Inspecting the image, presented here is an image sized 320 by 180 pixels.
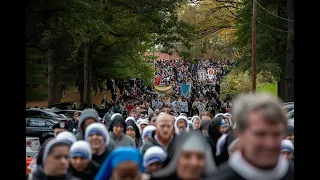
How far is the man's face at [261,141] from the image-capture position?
297cm

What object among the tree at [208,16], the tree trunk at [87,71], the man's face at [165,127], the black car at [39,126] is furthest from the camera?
the tree at [208,16]

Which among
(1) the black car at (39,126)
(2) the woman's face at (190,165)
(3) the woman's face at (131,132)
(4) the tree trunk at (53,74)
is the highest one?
(4) the tree trunk at (53,74)

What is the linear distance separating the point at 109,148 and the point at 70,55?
33153 mm

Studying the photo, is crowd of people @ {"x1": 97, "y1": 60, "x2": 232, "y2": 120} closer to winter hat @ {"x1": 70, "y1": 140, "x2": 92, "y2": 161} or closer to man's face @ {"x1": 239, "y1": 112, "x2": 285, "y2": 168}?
winter hat @ {"x1": 70, "y1": 140, "x2": 92, "y2": 161}

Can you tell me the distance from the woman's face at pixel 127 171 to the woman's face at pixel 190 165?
38cm

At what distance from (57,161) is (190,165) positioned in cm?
178

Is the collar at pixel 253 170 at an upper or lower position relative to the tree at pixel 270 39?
lower

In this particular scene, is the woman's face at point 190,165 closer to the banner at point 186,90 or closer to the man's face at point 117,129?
the man's face at point 117,129

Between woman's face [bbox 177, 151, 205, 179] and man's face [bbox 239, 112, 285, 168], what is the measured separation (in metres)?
0.77

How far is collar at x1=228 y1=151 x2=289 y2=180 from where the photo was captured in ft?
9.98

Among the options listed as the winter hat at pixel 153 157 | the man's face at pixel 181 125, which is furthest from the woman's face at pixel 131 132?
the winter hat at pixel 153 157

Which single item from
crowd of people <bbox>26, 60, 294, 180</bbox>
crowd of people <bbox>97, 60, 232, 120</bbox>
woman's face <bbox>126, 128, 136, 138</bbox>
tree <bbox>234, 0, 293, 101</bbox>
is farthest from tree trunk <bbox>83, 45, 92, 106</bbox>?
woman's face <bbox>126, 128, 136, 138</bbox>

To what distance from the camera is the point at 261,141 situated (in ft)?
9.75
